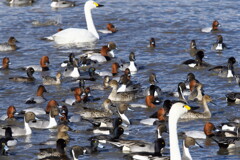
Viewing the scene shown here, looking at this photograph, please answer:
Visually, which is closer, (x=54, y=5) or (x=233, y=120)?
(x=233, y=120)

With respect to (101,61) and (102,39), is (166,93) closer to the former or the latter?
(101,61)

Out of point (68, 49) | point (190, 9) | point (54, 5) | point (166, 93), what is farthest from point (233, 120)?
point (54, 5)

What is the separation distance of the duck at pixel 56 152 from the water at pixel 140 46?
0.39 m

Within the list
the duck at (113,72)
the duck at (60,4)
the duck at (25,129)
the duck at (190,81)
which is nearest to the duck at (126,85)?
the duck at (190,81)

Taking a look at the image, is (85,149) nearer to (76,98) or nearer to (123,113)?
(123,113)

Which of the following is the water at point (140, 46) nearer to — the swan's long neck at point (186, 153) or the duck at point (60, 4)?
the duck at point (60, 4)

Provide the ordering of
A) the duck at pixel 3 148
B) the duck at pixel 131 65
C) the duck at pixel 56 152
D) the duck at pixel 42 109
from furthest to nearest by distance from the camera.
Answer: the duck at pixel 131 65, the duck at pixel 42 109, the duck at pixel 3 148, the duck at pixel 56 152

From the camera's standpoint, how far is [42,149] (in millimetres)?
15656

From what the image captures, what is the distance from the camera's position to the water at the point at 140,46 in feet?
57.5

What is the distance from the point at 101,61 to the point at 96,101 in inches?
196

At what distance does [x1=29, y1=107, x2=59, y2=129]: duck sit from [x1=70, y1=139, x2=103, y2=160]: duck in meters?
2.15

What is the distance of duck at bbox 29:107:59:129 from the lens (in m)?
17.9

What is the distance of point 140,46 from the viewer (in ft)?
90.9

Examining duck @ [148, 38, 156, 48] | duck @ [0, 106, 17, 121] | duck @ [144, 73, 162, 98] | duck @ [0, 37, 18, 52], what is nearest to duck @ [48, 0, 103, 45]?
duck @ [0, 37, 18, 52]
